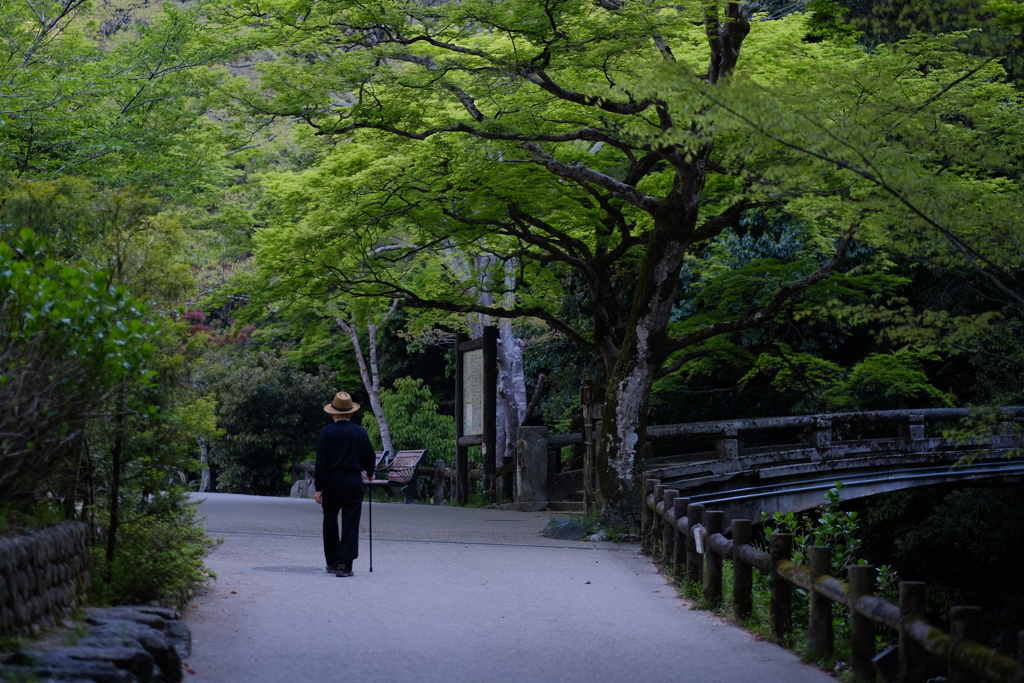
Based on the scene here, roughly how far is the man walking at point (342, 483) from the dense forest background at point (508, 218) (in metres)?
1.62

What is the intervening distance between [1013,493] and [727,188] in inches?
260

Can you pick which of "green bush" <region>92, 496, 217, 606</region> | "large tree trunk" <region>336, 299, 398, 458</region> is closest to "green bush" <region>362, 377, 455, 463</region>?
"large tree trunk" <region>336, 299, 398, 458</region>

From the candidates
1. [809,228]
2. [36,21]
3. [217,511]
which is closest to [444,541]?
[217,511]

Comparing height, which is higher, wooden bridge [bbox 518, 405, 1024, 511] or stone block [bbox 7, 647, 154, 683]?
wooden bridge [bbox 518, 405, 1024, 511]

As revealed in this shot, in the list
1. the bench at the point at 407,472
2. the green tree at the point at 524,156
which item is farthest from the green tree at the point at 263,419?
the green tree at the point at 524,156

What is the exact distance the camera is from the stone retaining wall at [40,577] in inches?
203

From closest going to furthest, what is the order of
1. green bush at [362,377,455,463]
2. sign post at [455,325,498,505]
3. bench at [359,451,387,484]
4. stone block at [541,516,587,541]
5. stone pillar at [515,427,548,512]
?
1. bench at [359,451,387,484]
2. stone block at [541,516,587,541]
3. stone pillar at [515,427,548,512]
4. sign post at [455,325,498,505]
5. green bush at [362,377,455,463]

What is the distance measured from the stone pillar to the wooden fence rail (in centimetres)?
867

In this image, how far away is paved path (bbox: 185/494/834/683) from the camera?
21.3ft

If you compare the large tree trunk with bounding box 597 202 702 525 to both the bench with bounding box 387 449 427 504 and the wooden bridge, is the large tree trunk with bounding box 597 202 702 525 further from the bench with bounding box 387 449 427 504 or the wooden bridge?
the bench with bounding box 387 449 427 504

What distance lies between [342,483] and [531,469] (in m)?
10.0

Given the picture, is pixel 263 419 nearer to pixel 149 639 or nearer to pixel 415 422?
pixel 415 422

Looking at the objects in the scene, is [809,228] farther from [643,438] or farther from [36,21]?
[36,21]

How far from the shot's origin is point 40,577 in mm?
5613
